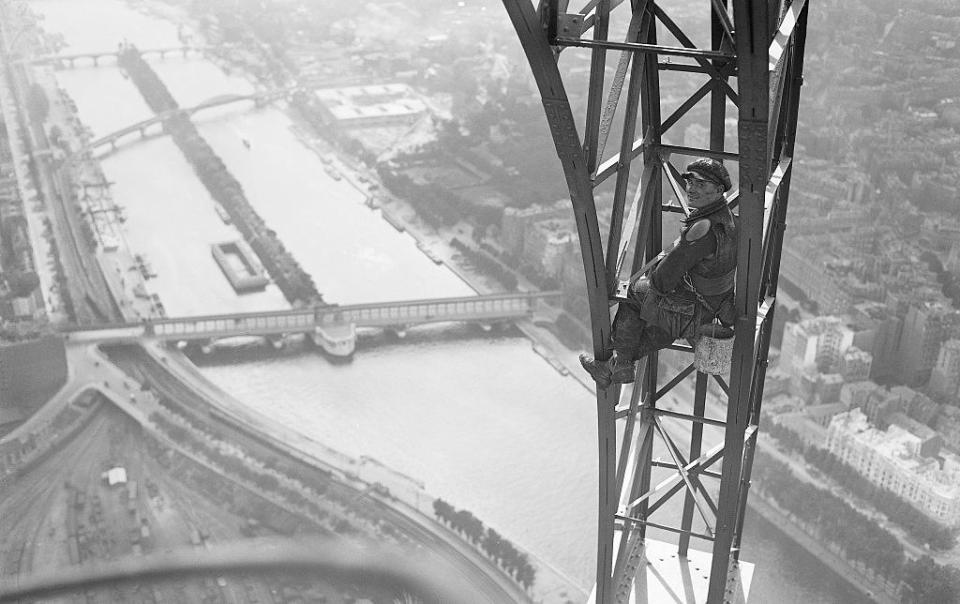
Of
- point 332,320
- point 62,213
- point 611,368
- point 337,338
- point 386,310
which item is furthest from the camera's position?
point 62,213

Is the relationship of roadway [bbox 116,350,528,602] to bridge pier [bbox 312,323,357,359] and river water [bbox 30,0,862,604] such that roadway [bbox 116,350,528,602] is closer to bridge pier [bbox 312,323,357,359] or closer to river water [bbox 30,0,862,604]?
river water [bbox 30,0,862,604]

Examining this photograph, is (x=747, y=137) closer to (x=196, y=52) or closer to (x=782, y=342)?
(x=782, y=342)

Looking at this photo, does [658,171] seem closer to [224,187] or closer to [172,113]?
[224,187]

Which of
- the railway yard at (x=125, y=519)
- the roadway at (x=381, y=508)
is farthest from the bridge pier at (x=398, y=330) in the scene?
the railway yard at (x=125, y=519)

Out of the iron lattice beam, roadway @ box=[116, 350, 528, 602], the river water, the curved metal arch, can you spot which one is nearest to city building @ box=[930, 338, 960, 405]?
the river water

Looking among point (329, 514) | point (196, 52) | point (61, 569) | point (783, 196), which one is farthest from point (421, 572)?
point (196, 52)

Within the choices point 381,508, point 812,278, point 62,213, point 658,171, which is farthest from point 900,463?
point 62,213
